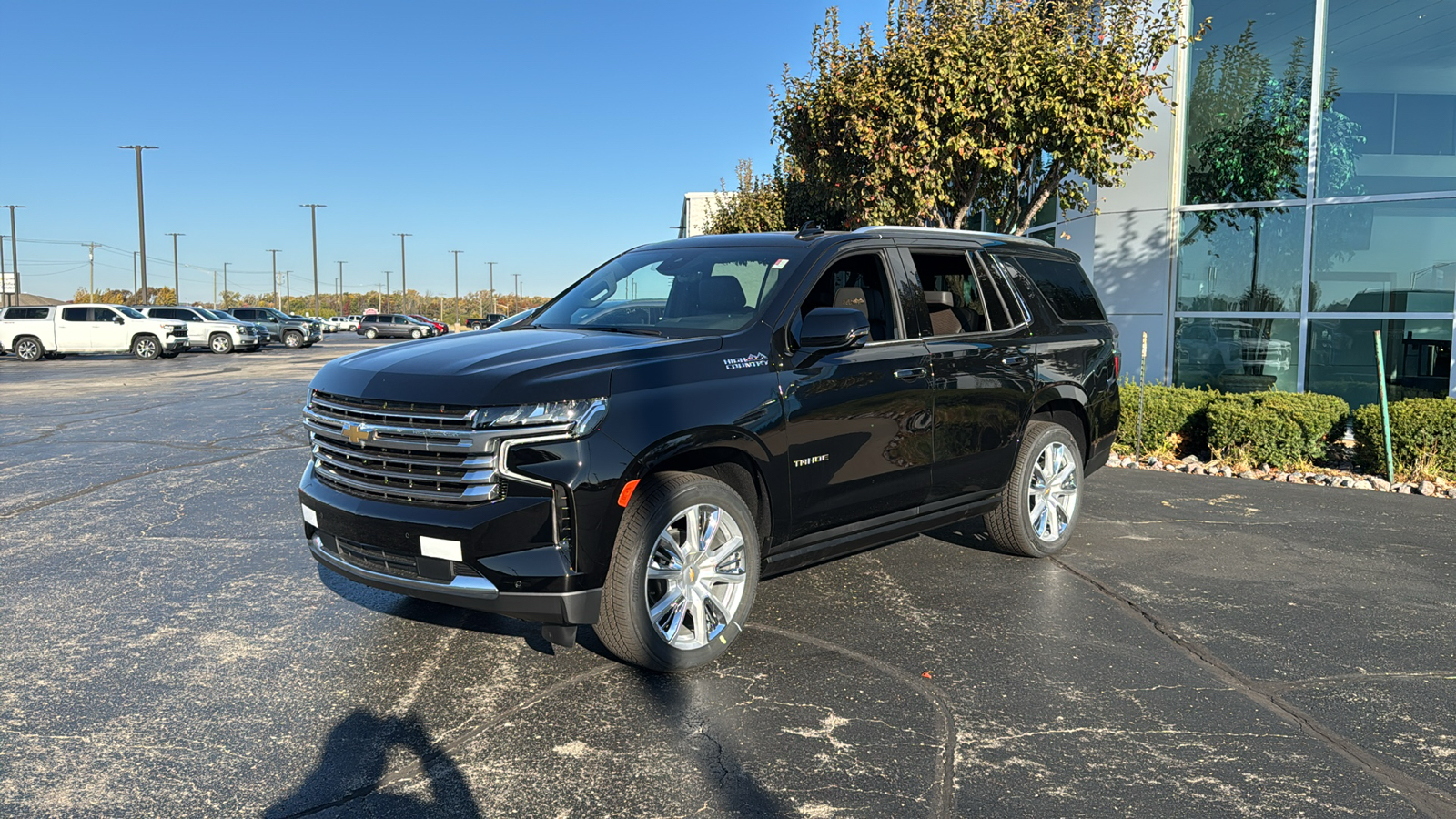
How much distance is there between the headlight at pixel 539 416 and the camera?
4.03 m

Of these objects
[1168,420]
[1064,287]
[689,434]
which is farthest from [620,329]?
[1168,420]

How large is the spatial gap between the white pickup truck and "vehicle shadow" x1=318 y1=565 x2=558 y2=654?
31713 mm

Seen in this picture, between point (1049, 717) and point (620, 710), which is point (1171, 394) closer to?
point (1049, 717)

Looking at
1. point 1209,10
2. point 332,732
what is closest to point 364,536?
point 332,732

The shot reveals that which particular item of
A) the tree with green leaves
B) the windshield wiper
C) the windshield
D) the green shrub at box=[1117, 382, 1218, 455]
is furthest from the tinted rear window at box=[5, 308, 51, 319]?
the windshield wiper

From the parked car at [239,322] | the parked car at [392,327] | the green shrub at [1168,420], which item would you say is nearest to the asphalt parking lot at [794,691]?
the green shrub at [1168,420]

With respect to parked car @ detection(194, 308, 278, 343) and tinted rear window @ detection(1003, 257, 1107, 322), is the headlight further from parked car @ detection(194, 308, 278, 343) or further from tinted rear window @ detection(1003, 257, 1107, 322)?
parked car @ detection(194, 308, 278, 343)

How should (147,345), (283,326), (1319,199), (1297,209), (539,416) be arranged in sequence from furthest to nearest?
(283,326), (147,345), (1297,209), (1319,199), (539,416)

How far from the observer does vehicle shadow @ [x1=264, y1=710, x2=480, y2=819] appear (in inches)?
131

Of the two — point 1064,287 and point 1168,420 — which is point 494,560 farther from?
point 1168,420

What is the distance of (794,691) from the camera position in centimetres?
436

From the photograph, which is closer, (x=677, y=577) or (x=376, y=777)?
(x=376, y=777)

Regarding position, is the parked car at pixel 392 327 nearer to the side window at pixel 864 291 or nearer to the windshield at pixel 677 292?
the windshield at pixel 677 292

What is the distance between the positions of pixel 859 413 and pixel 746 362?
0.77 metres
